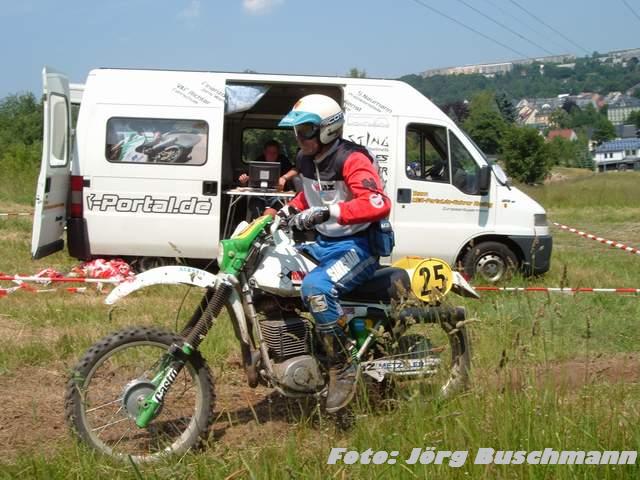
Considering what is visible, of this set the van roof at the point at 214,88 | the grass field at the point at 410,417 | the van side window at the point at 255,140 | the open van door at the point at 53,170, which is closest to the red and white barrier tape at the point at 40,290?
the open van door at the point at 53,170

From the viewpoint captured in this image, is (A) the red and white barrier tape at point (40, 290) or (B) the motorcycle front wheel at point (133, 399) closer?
(B) the motorcycle front wheel at point (133, 399)

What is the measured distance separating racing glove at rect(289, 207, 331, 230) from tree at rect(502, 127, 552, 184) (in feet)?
192

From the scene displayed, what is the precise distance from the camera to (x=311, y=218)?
4.14 m

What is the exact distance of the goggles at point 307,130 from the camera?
4.36 m

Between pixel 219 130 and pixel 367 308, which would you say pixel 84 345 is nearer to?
pixel 367 308

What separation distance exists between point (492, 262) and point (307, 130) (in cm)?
621

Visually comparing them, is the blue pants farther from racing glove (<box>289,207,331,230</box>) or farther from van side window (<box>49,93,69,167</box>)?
van side window (<box>49,93,69,167</box>)

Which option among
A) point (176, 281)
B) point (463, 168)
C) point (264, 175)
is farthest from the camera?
point (264, 175)

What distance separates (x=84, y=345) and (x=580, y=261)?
830 cm

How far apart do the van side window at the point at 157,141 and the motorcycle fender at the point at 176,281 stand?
5692 millimetres

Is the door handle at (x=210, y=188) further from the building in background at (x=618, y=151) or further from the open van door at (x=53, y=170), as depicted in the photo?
the building in background at (x=618, y=151)

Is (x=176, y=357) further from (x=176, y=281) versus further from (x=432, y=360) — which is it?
(x=432, y=360)

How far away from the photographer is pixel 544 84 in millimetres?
168625

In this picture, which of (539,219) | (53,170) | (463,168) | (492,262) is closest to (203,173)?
(53,170)
